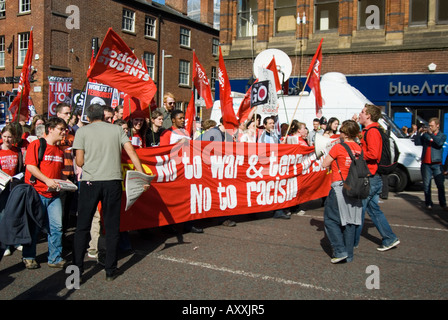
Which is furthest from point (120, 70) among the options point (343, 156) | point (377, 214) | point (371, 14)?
point (371, 14)

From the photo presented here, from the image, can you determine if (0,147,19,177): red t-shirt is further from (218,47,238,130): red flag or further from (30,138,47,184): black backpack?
(218,47,238,130): red flag

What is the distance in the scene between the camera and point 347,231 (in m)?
5.62

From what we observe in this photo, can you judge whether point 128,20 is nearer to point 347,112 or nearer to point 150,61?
point 150,61

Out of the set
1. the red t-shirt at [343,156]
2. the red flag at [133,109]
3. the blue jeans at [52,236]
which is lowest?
the blue jeans at [52,236]

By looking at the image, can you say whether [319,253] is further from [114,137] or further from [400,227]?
[114,137]

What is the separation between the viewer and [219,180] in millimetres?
7512

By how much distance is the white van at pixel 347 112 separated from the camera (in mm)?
12688

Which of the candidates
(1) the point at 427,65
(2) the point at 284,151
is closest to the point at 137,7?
(1) the point at 427,65

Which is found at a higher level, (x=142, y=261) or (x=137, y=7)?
(x=137, y=7)

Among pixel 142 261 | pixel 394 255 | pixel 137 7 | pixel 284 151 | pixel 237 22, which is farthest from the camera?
pixel 137 7

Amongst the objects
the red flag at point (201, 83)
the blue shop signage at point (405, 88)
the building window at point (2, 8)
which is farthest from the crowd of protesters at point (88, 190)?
the building window at point (2, 8)

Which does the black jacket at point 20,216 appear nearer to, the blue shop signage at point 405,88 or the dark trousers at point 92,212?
the dark trousers at point 92,212

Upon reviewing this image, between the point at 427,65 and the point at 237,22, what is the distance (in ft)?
31.4

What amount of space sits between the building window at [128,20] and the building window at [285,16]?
13808mm
